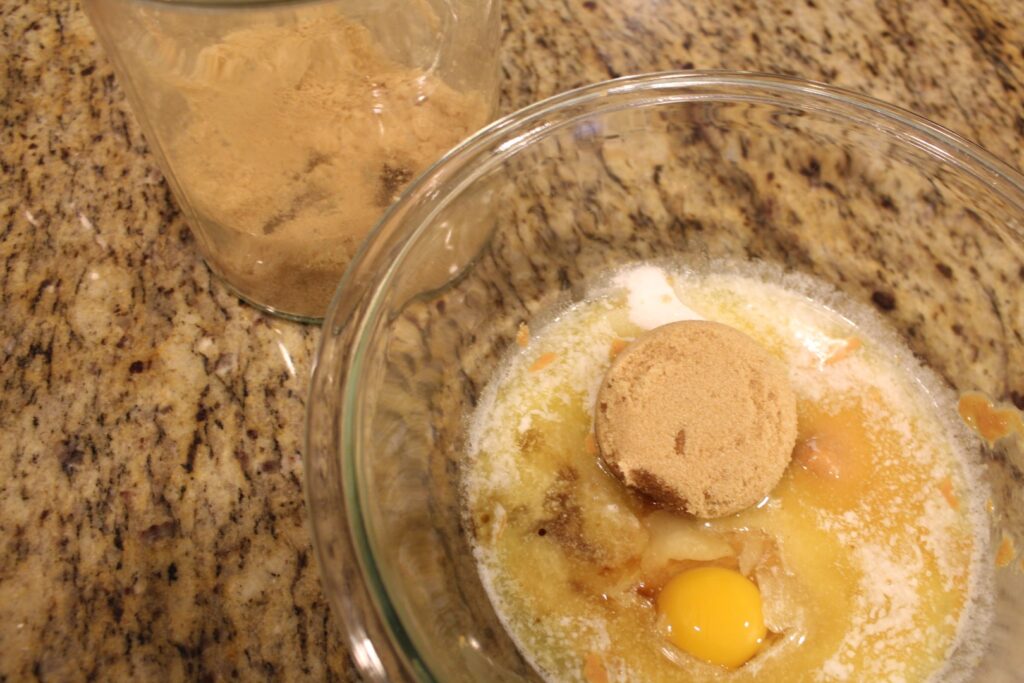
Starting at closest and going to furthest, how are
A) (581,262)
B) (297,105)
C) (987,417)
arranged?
(297,105) < (987,417) < (581,262)

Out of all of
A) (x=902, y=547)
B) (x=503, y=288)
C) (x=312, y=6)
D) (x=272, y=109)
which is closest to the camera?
(x=312, y=6)

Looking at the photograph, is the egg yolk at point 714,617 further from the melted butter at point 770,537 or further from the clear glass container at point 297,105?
the clear glass container at point 297,105

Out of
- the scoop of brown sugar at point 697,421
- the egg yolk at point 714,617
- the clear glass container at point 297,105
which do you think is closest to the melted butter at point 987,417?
the scoop of brown sugar at point 697,421

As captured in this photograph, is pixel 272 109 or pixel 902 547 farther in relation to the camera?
pixel 902 547

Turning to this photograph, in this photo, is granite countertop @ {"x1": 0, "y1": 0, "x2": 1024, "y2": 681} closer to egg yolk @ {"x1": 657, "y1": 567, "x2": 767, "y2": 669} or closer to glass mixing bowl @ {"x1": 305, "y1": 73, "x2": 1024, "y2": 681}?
glass mixing bowl @ {"x1": 305, "y1": 73, "x2": 1024, "y2": 681}

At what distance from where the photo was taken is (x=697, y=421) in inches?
36.9

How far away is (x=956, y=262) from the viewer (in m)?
1.09

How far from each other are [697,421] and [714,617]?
0.20m

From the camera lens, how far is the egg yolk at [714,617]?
34.6 inches

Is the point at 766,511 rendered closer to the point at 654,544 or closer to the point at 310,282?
the point at 654,544

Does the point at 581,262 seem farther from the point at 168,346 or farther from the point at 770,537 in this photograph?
the point at 168,346

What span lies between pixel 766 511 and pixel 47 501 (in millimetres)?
785

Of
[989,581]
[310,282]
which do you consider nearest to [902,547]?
[989,581]

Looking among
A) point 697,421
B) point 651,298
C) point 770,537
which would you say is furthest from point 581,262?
point 770,537
